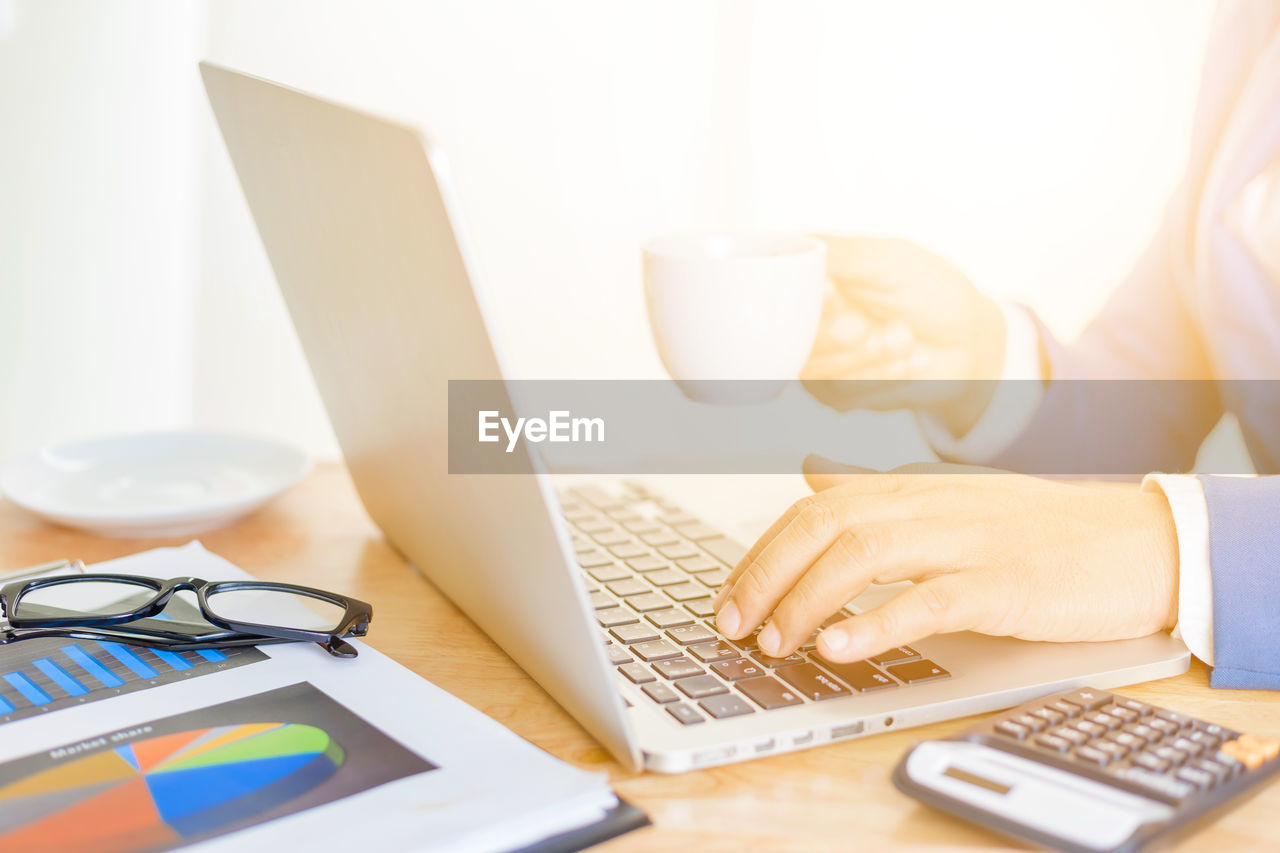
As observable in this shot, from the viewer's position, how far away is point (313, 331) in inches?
27.3

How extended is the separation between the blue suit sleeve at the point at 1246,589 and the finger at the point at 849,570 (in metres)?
0.15

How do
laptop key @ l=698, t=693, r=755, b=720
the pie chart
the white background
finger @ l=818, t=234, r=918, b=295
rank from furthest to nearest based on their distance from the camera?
the white background < finger @ l=818, t=234, r=918, b=295 < laptop key @ l=698, t=693, r=755, b=720 < the pie chart

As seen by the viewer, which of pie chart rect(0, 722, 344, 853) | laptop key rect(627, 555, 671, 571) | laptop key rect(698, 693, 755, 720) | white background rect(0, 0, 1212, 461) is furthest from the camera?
white background rect(0, 0, 1212, 461)

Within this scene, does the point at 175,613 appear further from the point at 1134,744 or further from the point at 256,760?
the point at 1134,744

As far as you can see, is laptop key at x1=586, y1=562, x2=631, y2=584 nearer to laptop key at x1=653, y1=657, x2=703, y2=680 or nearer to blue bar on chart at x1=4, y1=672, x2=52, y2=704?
laptop key at x1=653, y1=657, x2=703, y2=680

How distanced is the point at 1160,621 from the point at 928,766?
9.2 inches

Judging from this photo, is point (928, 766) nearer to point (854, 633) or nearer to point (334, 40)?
point (854, 633)

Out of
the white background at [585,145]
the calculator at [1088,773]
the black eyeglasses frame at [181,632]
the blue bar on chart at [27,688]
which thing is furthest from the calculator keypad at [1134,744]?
the white background at [585,145]

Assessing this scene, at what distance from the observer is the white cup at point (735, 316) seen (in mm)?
654

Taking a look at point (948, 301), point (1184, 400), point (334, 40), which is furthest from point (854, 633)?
point (334, 40)

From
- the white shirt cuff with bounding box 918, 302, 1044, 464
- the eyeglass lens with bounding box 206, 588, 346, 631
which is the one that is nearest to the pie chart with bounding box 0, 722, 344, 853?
the eyeglass lens with bounding box 206, 588, 346, 631

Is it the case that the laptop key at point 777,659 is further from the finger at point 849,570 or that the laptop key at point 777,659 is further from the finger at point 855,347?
the finger at point 855,347

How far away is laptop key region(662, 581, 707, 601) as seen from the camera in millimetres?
639

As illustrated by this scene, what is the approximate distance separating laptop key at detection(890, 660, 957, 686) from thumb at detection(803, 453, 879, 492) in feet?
0.70
